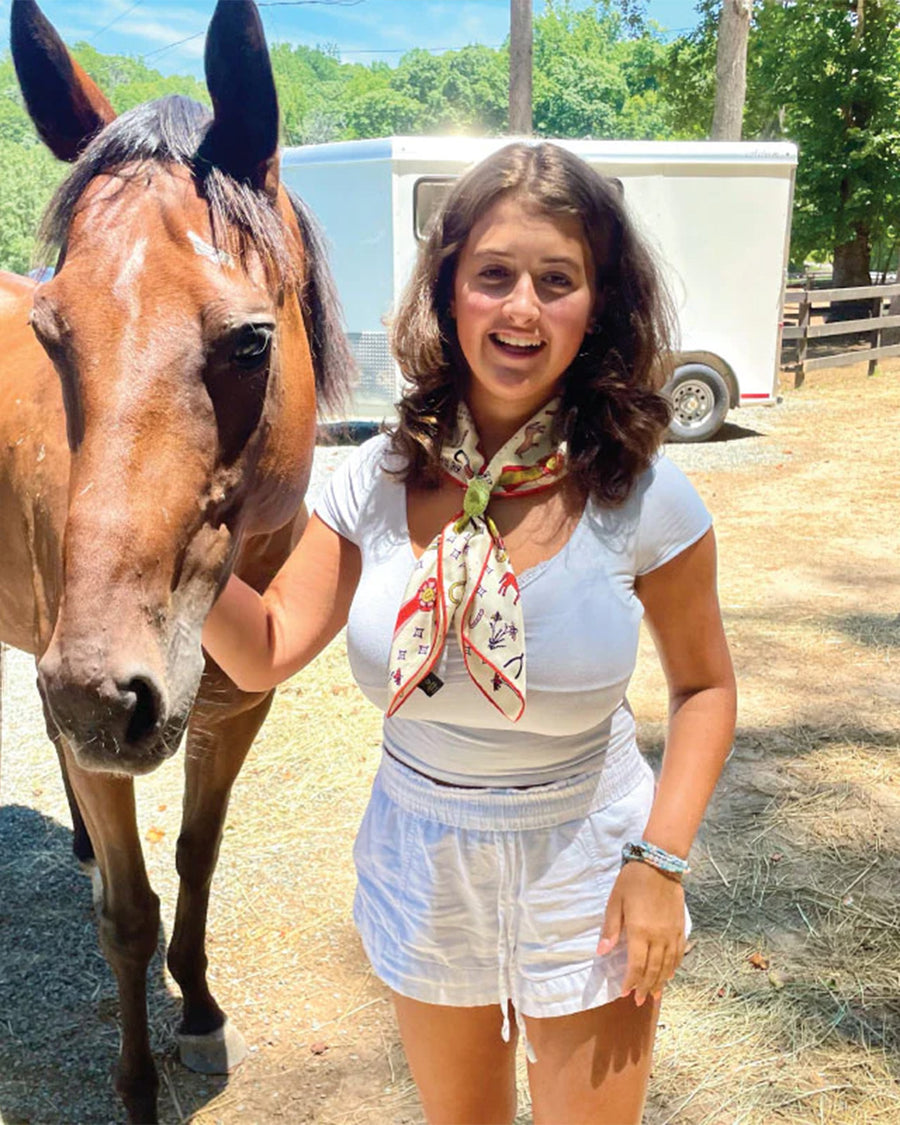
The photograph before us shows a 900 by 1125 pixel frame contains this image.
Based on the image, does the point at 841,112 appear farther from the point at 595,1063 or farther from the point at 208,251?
the point at 595,1063

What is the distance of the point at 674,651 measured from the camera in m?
1.62

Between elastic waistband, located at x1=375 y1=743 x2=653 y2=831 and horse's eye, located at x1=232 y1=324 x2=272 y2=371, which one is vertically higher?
horse's eye, located at x1=232 y1=324 x2=272 y2=371

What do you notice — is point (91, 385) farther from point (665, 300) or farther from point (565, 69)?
point (565, 69)

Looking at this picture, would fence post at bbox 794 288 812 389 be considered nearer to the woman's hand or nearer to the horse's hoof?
the horse's hoof

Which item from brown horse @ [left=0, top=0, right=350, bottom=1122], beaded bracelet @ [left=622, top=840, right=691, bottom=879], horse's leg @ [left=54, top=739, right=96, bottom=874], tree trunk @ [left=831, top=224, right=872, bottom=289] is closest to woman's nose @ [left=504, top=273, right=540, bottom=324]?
brown horse @ [left=0, top=0, right=350, bottom=1122]

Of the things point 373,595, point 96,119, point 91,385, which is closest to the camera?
point 91,385

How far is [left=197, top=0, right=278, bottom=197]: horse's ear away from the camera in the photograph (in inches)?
66.4

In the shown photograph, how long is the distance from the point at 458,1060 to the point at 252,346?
1287 millimetres

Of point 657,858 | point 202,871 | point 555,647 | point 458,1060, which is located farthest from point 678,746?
point 202,871

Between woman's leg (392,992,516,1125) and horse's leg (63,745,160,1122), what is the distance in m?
1.09

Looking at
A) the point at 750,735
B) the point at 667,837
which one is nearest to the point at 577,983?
the point at 667,837

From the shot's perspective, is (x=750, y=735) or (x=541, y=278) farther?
(x=750, y=735)

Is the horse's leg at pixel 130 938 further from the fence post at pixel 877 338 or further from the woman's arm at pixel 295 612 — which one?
the fence post at pixel 877 338

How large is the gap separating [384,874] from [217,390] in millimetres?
871
